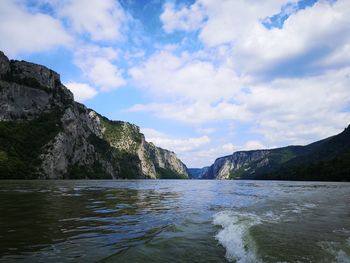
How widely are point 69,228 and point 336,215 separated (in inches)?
711

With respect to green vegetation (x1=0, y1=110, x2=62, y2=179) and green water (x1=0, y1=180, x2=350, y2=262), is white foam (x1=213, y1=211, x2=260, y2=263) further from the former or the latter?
green vegetation (x1=0, y1=110, x2=62, y2=179)

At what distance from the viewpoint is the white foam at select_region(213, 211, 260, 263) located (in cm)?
1205

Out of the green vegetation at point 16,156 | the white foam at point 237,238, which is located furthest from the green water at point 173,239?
the green vegetation at point 16,156

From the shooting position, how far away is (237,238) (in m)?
15.0

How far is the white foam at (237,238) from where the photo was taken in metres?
12.1

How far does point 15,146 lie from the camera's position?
186m

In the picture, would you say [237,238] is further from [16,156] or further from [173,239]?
[16,156]

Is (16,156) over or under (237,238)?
over

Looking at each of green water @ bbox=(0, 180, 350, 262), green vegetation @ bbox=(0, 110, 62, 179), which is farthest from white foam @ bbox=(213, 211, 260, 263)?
green vegetation @ bbox=(0, 110, 62, 179)

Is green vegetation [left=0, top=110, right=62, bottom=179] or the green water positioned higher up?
green vegetation [left=0, top=110, right=62, bottom=179]

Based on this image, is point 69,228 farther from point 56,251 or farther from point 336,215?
point 336,215

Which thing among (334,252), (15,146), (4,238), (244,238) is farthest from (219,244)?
(15,146)

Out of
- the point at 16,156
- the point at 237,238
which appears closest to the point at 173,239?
the point at 237,238

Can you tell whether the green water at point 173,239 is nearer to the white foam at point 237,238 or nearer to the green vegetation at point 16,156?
the white foam at point 237,238
